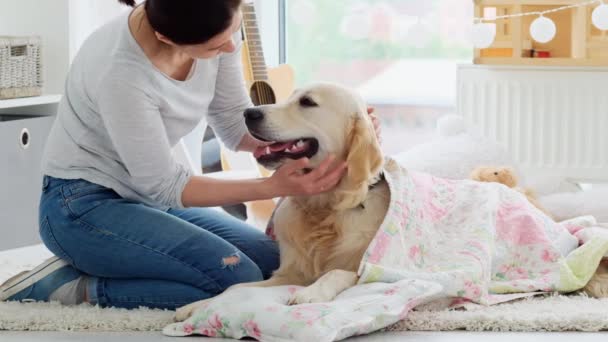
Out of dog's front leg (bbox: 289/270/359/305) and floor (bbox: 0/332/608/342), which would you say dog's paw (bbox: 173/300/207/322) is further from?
dog's front leg (bbox: 289/270/359/305)

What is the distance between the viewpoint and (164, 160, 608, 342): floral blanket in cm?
192

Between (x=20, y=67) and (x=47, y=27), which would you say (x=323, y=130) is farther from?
(x=47, y=27)

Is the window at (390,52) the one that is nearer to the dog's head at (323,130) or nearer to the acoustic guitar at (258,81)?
the acoustic guitar at (258,81)

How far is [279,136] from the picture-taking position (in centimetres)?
209

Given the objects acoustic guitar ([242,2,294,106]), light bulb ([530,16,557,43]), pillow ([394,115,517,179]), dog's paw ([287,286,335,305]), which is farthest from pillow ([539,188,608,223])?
dog's paw ([287,286,335,305])

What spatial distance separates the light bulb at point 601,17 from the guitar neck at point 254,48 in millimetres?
1172

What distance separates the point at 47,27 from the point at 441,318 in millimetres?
2110

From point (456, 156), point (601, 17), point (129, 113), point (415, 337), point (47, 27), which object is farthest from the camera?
point (47, 27)

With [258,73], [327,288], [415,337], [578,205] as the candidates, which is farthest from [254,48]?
[415,337]

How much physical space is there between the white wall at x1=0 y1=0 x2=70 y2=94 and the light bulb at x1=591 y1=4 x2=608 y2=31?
1.88 m

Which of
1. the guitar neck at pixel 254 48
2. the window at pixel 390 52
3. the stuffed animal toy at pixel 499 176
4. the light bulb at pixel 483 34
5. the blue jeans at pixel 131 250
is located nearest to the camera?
the blue jeans at pixel 131 250

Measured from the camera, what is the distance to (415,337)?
1.97 m

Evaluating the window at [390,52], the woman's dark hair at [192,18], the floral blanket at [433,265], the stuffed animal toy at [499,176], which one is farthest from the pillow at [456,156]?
the woman's dark hair at [192,18]

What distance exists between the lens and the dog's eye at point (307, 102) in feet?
6.93
